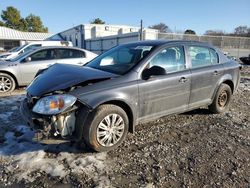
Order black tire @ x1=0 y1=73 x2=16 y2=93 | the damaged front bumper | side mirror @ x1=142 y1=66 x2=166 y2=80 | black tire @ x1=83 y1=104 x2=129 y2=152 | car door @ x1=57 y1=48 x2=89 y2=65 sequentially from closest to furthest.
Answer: the damaged front bumper
black tire @ x1=83 y1=104 x2=129 y2=152
side mirror @ x1=142 y1=66 x2=166 y2=80
black tire @ x1=0 y1=73 x2=16 y2=93
car door @ x1=57 y1=48 x2=89 y2=65

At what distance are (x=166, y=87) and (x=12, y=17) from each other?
6872cm

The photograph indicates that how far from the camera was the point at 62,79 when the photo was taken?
358 centimetres

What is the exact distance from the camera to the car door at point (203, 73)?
4602mm

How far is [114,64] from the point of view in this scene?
4.35 metres

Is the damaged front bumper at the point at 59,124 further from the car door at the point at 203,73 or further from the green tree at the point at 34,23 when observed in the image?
the green tree at the point at 34,23

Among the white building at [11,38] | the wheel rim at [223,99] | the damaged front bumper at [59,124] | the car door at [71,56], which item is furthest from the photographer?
the white building at [11,38]

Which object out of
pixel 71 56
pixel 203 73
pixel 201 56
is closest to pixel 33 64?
pixel 71 56

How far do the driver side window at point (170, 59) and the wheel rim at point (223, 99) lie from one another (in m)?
1.49

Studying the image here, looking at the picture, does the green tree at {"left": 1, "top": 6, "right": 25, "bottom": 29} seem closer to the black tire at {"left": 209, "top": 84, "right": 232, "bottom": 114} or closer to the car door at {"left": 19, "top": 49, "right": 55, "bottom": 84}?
the car door at {"left": 19, "top": 49, "right": 55, "bottom": 84}

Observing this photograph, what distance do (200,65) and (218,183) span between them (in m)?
2.50

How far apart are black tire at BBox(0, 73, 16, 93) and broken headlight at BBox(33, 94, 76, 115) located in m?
4.77

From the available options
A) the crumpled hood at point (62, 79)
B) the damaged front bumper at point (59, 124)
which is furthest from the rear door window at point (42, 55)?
the damaged front bumper at point (59, 124)

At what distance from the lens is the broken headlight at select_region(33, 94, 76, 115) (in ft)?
10.4

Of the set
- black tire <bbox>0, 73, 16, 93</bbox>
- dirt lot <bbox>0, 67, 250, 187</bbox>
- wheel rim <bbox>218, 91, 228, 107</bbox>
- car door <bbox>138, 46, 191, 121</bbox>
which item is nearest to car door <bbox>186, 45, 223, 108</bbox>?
car door <bbox>138, 46, 191, 121</bbox>
